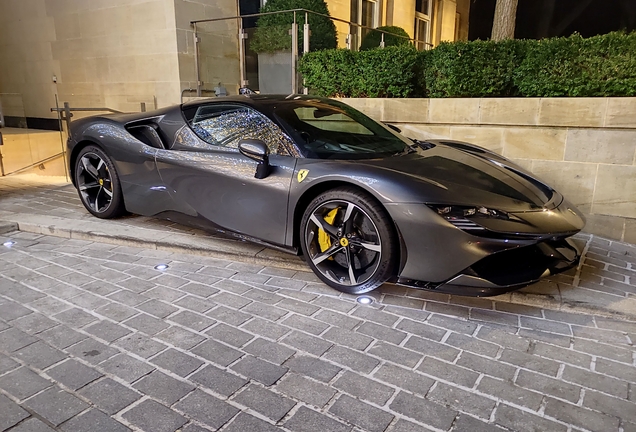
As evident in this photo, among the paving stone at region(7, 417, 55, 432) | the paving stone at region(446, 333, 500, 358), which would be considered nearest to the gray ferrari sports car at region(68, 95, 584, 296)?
the paving stone at region(446, 333, 500, 358)

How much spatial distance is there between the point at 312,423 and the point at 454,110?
4025 millimetres

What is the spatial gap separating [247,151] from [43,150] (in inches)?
301

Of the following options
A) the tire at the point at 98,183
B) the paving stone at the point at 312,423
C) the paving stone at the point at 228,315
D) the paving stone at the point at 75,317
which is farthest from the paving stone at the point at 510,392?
the tire at the point at 98,183

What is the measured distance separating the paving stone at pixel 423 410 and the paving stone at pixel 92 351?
1.46 metres

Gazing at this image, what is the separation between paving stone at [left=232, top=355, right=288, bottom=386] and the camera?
7.05 ft

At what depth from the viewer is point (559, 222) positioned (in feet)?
9.05

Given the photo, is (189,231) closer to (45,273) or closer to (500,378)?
(45,273)

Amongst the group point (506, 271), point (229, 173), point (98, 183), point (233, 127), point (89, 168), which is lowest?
point (506, 271)

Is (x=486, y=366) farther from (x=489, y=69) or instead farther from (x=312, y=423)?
(x=489, y=69)

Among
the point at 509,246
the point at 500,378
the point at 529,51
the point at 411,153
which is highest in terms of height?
the point at 529,51

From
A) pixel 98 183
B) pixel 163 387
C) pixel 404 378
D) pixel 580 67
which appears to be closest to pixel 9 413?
pixel 163 387

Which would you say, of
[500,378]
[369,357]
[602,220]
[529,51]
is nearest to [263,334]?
[369,357]

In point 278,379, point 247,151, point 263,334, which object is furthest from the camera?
point 247,151

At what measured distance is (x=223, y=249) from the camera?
3.78 m
